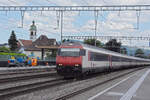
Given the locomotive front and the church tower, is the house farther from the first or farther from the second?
the locomotive front

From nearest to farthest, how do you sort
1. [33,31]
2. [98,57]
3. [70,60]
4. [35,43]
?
[70,60]
[98,57]
[33,31]
[35,43]

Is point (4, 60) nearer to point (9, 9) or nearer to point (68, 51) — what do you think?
point (9, 9)

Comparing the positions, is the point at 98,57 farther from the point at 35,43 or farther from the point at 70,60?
Result: the point at 35,43

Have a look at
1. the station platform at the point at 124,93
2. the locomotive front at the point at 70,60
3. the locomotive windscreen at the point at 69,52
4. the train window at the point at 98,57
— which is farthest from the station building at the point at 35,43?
the station platform at the point at 124,93

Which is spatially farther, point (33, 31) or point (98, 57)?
point (33, 31)

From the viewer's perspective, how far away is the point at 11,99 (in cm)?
1094

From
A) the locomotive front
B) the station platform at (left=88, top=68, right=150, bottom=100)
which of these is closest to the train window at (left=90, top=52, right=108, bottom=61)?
the locomotive front

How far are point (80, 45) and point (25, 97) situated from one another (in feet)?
34.9

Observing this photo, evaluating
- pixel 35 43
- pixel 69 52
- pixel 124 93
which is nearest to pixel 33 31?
pixel 35 43

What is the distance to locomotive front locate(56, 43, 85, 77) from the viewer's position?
68.1ft

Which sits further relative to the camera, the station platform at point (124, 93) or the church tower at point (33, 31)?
the church tower at point (33, 31)

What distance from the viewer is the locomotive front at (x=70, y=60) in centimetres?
2077

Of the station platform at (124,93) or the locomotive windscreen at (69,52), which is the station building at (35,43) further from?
the station platform at (124,93)

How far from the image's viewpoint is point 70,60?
21.0m
